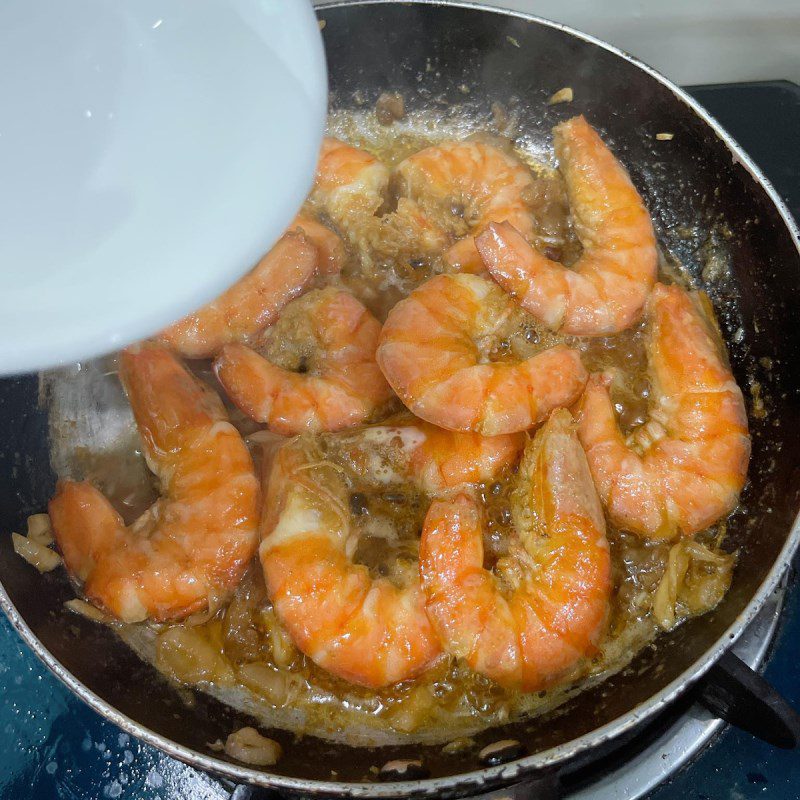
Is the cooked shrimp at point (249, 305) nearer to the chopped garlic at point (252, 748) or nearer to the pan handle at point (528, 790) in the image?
the chopped garlic at point (252, 748)

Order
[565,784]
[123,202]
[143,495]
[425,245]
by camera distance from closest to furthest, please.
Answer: [123,202], [565,784], [143,495], [425,245]

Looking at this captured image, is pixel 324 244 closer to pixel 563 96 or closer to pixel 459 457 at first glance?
pixel 459 457

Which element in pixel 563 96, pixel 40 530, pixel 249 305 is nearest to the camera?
pixel 40 530

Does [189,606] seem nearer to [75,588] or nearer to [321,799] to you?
[75,588]

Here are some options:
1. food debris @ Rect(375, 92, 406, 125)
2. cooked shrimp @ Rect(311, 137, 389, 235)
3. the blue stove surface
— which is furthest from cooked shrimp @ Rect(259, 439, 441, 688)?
food debris @ Rect(375, 92, 406, 125)

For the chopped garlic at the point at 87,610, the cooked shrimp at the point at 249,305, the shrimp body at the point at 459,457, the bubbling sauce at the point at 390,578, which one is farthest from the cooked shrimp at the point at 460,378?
the chopped garlic at the point at 87,610

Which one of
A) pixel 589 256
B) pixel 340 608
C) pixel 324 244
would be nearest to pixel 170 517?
pixel 340 608

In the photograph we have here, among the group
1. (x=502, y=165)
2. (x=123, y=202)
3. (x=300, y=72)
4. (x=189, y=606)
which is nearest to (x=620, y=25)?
(x=502, y=165)

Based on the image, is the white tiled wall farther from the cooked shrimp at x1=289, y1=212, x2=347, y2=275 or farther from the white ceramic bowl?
the white ceramic bowl
